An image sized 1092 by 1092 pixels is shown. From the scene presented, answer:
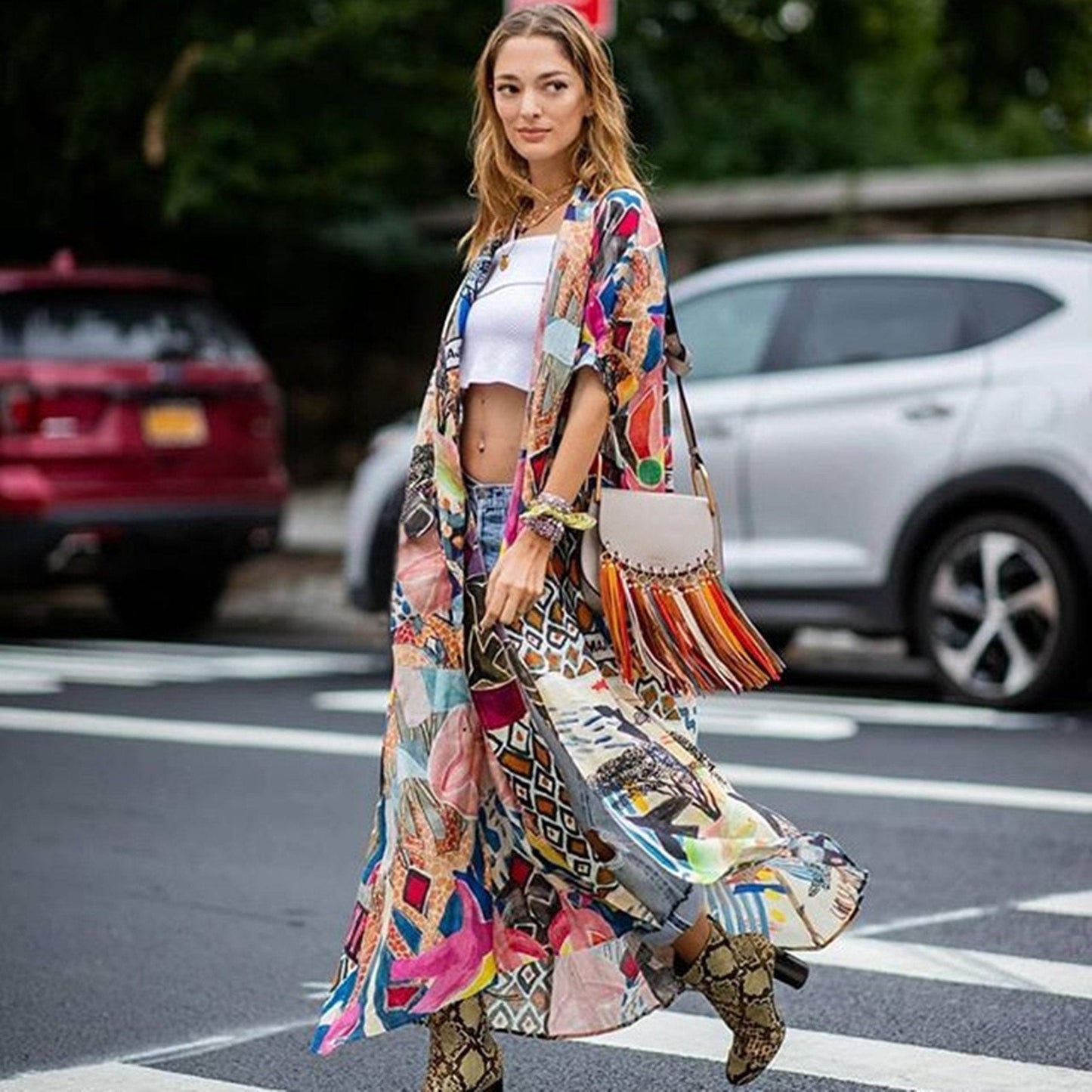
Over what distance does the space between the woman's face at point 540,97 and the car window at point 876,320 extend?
6374 millimetres

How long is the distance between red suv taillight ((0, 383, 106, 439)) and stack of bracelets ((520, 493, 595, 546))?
898cm

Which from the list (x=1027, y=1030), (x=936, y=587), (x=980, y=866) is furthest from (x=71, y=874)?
(x=936, y=587)

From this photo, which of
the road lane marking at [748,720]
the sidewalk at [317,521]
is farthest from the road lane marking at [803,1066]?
the sidewalk at [317,521]

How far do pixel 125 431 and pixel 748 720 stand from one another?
4250 millimetres

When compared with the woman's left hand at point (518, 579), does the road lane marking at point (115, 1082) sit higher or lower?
lower

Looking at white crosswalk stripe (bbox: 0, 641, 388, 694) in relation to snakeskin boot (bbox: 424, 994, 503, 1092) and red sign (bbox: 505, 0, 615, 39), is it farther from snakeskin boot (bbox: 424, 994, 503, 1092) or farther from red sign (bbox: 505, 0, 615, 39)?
snakeskin boot (bbox: 424, 994, 503, 1092)

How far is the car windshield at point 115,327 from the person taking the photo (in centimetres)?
1307

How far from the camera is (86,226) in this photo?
64.4 ft

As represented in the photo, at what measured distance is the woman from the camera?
4.25 meters

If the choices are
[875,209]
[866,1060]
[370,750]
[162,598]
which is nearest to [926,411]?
[370,750]

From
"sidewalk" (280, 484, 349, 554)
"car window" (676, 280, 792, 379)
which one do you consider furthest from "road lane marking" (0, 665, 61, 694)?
"sidewalk" (280, 484, 349, 554)

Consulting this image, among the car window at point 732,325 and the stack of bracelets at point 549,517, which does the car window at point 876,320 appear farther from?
the stack of bracelets at point 549,517

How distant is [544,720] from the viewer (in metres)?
4.25

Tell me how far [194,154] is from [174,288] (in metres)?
3.65
